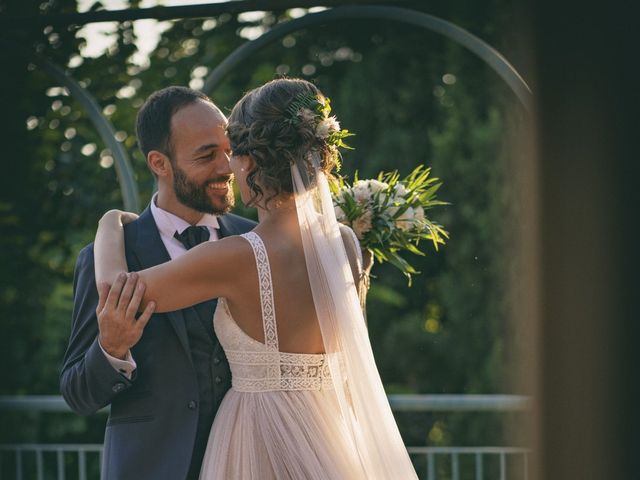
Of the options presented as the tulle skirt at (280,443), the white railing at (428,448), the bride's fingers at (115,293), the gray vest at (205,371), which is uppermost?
the bride's fingers at (115,293)

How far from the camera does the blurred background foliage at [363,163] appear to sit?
731 centimetres

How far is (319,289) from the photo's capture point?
8.48 ft

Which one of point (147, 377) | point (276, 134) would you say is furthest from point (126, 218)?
point (276, 134)

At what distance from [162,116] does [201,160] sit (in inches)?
9.0

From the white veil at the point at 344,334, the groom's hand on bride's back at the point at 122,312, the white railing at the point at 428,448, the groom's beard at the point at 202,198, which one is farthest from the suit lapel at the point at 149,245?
the white railing at the point at 428,448

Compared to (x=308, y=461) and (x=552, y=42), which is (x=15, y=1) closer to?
(x=308, y=461)

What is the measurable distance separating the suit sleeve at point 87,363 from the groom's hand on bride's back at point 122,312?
86mm

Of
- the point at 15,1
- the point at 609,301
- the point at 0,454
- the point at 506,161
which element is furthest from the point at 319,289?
the point at 506,161

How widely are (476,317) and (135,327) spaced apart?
760 centimetres

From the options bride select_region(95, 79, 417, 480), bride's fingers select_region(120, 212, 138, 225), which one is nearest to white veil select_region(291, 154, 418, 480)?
bride select_region(95, 79, 417, 480)

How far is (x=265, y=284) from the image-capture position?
2.51 m

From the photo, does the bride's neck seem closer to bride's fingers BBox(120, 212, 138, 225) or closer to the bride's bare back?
the bride's bare back

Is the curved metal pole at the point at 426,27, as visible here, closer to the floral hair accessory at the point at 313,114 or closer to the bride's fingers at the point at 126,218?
the bride's fingers at the point at 126,218

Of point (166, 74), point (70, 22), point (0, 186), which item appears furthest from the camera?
point (166, 74)
